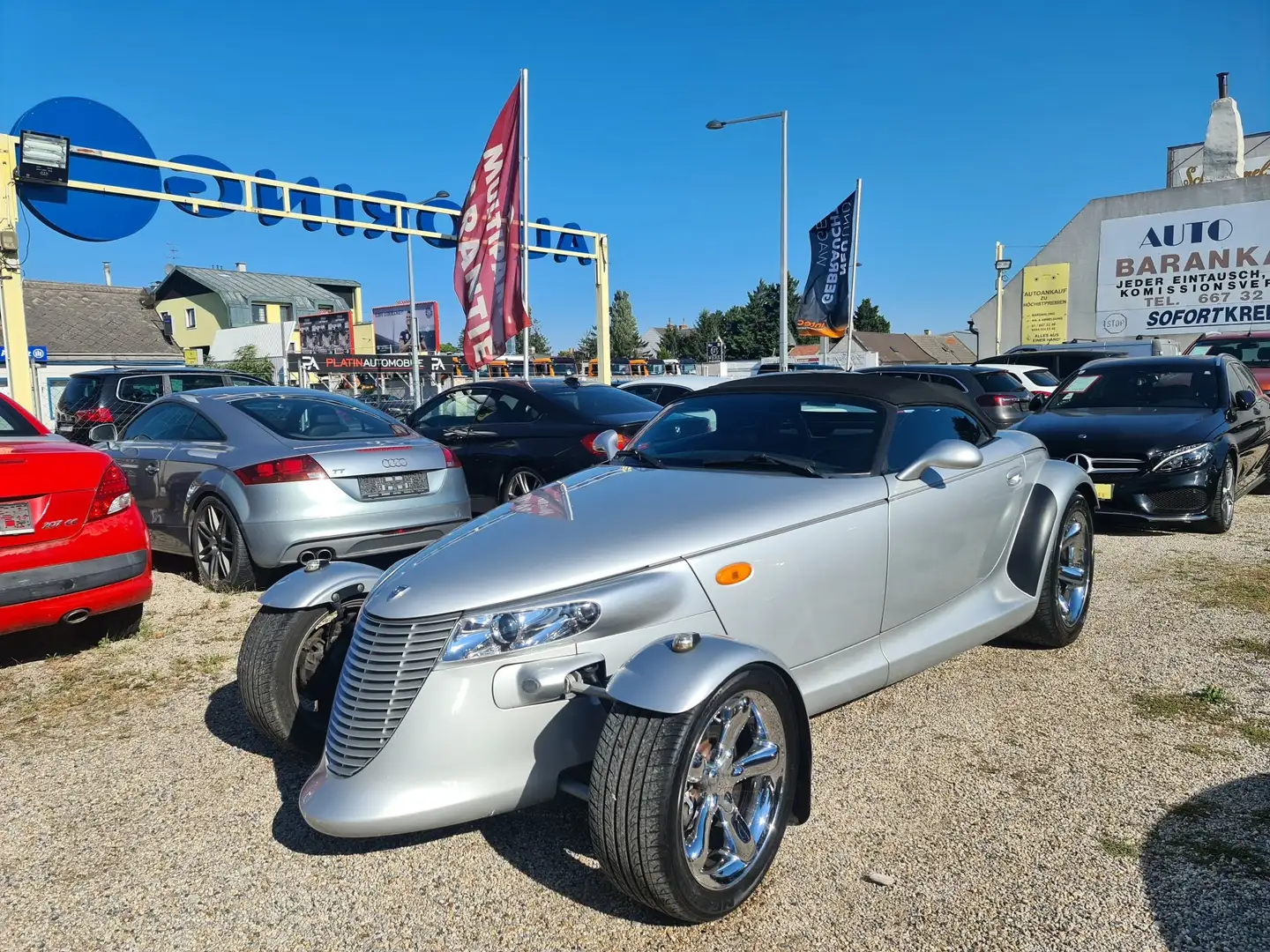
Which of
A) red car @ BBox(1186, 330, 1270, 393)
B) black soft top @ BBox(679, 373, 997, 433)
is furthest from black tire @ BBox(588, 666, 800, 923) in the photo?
red car @ BBox(1186, 330, 1270, 393)

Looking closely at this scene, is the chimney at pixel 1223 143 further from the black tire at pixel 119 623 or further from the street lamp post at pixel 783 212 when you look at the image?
the black tire at pixel 119 623

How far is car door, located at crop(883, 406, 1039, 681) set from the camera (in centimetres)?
336

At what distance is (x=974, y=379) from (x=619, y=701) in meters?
11.6

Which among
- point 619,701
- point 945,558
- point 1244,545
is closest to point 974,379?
point 1244,545

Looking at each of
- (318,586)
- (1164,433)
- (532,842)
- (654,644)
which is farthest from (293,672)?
(1164,433)

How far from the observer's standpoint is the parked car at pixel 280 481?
555cm

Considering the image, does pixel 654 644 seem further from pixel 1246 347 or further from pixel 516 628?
pixel 1246 347

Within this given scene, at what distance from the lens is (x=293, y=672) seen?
3242mm

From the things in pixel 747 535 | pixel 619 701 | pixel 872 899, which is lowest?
pixel 872 899

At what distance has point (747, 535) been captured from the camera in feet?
9.38

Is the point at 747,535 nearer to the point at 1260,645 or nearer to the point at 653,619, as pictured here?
the point at 653,619

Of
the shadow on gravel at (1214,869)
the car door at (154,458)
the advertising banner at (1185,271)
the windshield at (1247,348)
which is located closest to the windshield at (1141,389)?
the shadow on gravel at (1214,869)

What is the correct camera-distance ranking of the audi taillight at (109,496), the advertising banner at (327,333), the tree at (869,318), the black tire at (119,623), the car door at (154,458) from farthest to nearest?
1. the tree at (869,318)
2. the advertising banner at (327,333)
3. the car door at (154,458)
4. the black tire at (119,623)
5. the audi taillight at (109,496)

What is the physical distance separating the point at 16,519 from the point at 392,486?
6.99 feet
